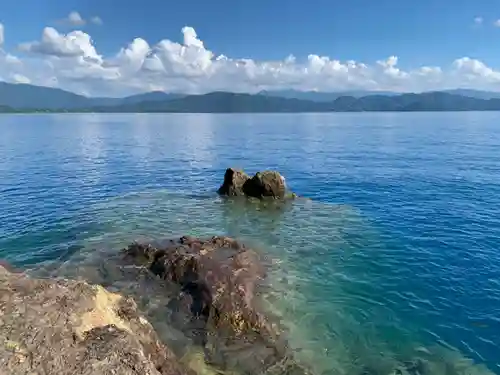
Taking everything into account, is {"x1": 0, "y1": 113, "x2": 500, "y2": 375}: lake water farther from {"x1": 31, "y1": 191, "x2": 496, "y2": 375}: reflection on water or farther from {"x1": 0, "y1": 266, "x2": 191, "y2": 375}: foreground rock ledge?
{"x1": 0, "y1": 266, "x2": 191, "y2": 375}: foreground rock ledge

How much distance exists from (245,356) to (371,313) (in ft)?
22.2

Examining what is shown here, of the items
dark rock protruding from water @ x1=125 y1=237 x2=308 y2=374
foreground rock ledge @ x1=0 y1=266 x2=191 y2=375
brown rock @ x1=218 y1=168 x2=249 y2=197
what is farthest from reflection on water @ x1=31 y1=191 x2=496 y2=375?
foreground rock ledge @ x1=0 y1=266 x2=191 y2=375

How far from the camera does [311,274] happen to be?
21.6 m

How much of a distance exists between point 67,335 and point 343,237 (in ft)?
67.9

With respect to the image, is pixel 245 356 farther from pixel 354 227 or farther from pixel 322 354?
pixel 354 227

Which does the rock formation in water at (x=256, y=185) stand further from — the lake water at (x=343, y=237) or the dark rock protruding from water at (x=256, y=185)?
the lake water at (x=343, y=237)

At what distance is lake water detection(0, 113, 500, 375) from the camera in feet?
52.1

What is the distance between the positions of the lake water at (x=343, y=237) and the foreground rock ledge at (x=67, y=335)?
22.7 feet

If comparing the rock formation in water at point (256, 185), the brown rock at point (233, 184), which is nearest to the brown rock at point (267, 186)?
the rock formation in water at point (256, 185)

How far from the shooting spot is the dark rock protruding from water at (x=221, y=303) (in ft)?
46.4

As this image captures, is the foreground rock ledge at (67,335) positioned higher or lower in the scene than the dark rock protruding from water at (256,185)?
higher

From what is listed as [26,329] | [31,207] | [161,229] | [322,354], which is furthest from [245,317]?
[31,207]

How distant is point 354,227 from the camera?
29484 millimetres

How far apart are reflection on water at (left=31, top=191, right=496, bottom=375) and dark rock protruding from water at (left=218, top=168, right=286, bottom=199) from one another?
2.27 m
